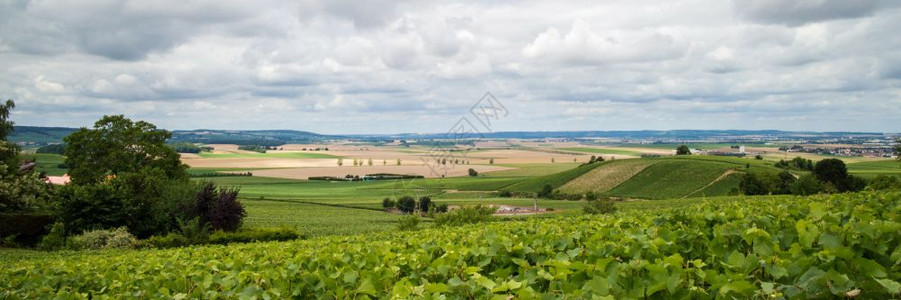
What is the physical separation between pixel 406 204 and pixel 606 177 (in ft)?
153

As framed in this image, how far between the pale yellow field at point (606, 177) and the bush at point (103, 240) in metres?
81.3

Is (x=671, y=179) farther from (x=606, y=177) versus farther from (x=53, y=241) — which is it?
(x=53, y=241)

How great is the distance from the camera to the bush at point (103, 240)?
113 ft

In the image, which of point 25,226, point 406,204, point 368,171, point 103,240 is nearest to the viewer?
point 103,240

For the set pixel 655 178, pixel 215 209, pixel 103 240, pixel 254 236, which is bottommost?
pixel 655 178

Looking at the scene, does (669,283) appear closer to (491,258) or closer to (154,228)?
(491,258)

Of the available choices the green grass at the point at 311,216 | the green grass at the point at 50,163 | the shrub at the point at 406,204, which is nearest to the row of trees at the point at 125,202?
the green grass at the point at 311,216

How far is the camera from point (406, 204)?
81.4 metres

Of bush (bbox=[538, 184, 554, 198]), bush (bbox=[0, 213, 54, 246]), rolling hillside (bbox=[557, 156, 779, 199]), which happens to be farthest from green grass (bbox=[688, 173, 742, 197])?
bush (bbox=[0, 213, 54, 246])

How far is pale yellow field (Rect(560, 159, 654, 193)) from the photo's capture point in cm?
10762

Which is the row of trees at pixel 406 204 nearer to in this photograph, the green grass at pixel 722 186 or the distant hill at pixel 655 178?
the distant hill at pixel 655 178

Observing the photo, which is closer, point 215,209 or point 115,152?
point 215,209

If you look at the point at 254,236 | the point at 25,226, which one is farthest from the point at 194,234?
the point at 25,226

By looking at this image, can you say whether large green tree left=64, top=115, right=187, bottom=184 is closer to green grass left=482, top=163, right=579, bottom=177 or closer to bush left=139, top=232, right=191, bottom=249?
bush left=139, top=232, right=191, bottom=249
